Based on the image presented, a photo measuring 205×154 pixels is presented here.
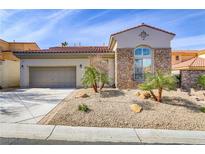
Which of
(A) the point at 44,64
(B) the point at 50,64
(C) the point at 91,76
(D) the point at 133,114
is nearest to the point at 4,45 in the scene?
(A) the point at 44,64

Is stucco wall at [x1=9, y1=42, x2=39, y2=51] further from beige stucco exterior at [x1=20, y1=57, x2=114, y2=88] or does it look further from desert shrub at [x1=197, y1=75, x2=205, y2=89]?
desert shrub at [x1=197, y1=75, x2=205, y2=89]

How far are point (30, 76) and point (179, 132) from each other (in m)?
16.6

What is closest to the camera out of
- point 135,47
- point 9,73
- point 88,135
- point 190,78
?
point 88,135

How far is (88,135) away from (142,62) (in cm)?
1186

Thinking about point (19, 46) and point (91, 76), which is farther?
point (19, 46)

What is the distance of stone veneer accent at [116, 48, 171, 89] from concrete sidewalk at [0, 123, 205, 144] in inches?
391

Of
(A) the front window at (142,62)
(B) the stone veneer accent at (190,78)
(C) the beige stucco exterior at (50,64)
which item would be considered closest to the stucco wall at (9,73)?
(C) the beige stucco exterior at (50,64)

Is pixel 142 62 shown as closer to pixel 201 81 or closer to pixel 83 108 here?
pixel 201 81

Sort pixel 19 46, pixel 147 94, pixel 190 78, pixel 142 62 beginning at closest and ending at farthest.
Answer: pixel 147 94
pixel 190 78
pixel 142 62
pixel 19 46

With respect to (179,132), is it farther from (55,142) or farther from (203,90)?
(203,90)

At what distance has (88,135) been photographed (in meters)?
8.19

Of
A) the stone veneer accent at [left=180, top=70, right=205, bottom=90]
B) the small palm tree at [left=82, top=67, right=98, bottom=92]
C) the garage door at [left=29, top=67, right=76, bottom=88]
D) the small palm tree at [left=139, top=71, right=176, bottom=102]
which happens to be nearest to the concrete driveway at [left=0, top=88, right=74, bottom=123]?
the small palm tree at [left=82, top=67, right=98, bottom=92]

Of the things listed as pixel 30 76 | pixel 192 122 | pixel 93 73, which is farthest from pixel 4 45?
pixel 192 122

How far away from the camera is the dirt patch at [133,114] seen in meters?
9.69
